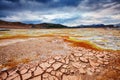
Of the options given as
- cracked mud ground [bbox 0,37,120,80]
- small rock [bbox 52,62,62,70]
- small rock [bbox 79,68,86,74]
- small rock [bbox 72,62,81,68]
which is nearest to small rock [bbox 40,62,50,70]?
cracked mud ground [bbox 0,37,120,80]

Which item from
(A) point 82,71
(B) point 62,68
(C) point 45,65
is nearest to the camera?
(A) point 82,71

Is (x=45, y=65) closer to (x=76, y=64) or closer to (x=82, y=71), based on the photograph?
(x=76, y=64)

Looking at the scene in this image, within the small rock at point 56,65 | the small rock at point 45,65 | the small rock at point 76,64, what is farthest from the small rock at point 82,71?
the small rock at point 45,65

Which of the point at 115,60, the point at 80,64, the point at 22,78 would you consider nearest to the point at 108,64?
the point at 115,60

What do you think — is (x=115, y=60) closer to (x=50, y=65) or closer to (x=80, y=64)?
(x=80, y=64)

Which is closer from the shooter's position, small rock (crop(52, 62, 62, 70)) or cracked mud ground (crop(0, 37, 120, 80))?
cracked mud ground (crop(0, 37, 120, 80))

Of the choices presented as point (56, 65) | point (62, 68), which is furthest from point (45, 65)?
point (62, 68)

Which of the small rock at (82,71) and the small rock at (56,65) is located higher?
the small rock at (56,65)

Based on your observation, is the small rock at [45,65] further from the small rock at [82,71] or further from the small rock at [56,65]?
the small rock at [82,71]

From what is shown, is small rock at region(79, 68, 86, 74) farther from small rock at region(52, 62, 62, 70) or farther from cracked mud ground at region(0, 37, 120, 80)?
small rock at region(52, 62, 62, 70)

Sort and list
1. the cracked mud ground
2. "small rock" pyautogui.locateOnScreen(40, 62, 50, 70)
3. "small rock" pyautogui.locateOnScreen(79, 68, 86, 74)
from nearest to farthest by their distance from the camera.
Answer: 1. the cracked mud ground
2. "small rock" pyautogui.locateOnScreen(79, 68, 86, 74)
3. "small rock" pyautogui.locateOnScreen(40, 62, 50, 70)

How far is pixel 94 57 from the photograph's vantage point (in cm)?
545

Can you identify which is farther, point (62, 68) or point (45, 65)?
point (45, 65)

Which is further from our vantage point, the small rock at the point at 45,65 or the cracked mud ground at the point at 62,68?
the small rock at the point at 45,65
